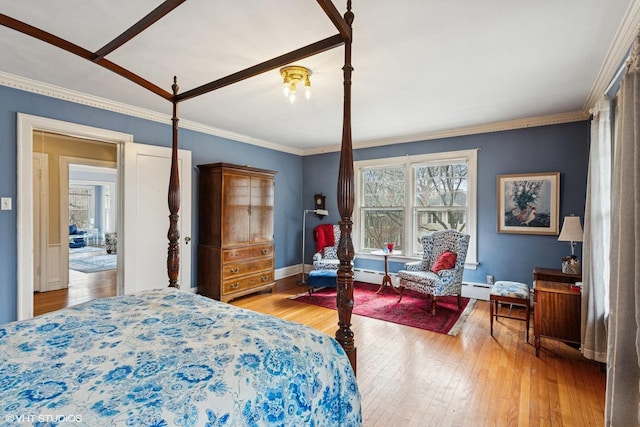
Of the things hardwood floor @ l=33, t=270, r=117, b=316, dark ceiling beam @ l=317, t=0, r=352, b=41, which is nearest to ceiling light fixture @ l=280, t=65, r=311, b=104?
dark ceiling beam @ l=317, t=0, r=352, b=41

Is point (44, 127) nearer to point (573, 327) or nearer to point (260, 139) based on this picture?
point (260, 139)

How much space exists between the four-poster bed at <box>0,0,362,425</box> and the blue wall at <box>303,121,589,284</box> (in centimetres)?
354

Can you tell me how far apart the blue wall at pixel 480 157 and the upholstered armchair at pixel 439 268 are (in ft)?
1.88

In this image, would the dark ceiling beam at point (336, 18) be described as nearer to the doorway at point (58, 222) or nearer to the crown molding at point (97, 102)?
the crown molding at point (97, 102)

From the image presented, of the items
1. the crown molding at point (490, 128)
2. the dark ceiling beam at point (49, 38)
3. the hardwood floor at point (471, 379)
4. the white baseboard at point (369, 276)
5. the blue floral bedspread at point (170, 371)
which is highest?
the crown molding at point (490, 128)

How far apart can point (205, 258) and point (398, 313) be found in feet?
8.85

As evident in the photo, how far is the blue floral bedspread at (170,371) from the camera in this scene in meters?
0.80

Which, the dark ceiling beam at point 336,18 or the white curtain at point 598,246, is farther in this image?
the white curtain at point 598,246

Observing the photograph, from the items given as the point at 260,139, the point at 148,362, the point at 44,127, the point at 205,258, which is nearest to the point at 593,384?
the point at 148,362

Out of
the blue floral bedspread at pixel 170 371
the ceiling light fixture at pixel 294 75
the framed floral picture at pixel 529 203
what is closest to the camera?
the blue floral bedspread at pixel 170 371

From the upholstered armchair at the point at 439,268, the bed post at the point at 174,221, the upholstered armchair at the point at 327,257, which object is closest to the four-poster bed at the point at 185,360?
the bed post at the point at 174,221

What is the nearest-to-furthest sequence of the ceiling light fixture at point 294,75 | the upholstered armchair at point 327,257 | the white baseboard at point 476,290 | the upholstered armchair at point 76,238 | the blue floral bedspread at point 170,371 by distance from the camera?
1. the blue floral bedspread at point 170,371
2. the ceiling light fixture at point 294,75
3. the white baseboard at point 476,290
4. the upholstered armchair at point 327,257
5. the upholstered armchair at point 76,238

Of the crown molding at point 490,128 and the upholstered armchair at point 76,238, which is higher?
the crown molding at point 490,128

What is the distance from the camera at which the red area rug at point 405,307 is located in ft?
11.4
